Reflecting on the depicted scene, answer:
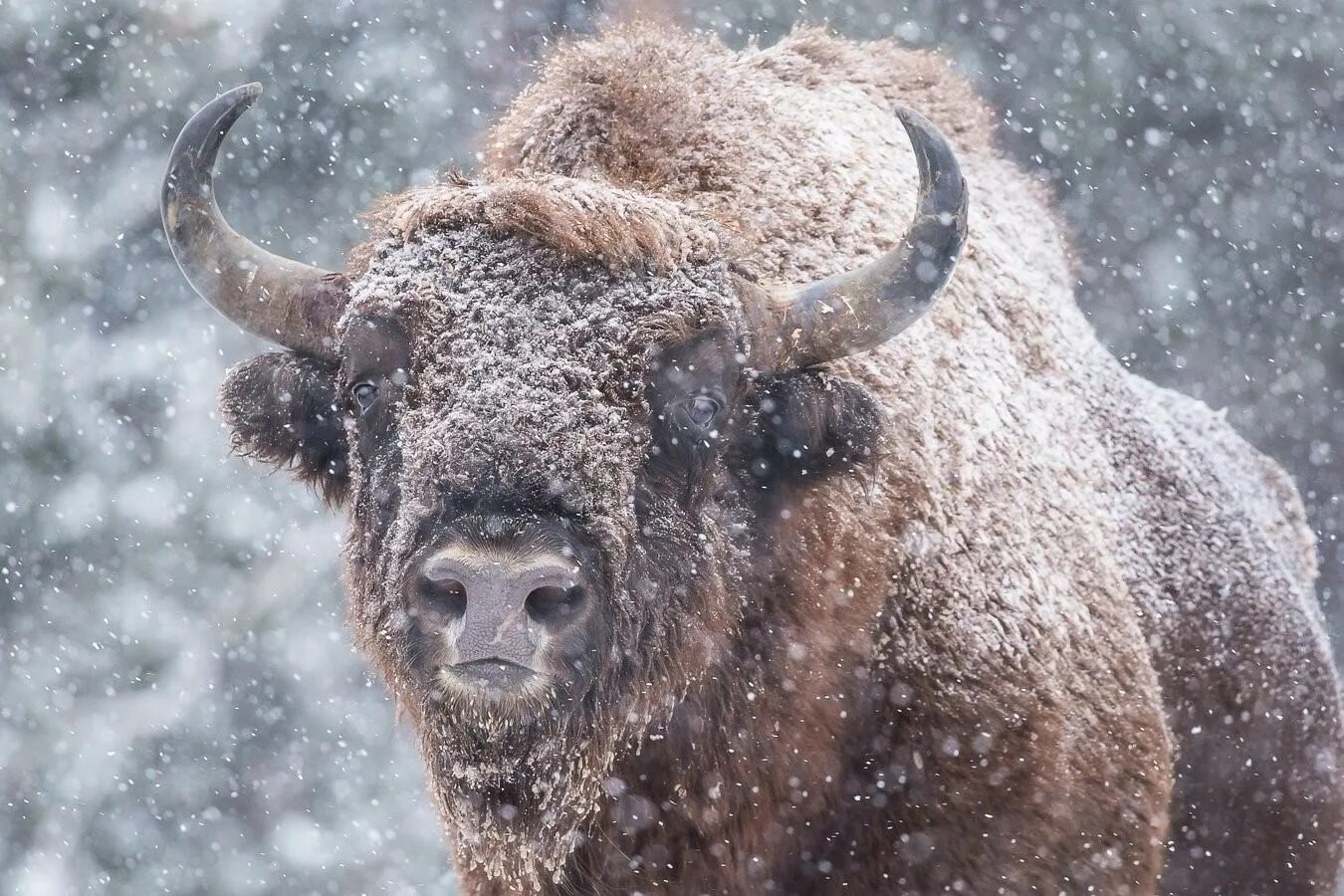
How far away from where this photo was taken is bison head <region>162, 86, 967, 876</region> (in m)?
2.71

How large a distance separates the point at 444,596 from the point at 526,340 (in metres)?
0.58

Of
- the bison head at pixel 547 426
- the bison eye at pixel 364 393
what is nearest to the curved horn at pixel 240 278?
the bison head at pixel 547 426

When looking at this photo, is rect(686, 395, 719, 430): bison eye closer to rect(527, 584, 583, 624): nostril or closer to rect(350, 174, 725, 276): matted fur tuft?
rect(350, 174, 725, 276): matted fur tuft

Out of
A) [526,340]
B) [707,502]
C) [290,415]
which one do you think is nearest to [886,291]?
[707,502]

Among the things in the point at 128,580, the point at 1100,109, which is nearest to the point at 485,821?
the point at 128,580

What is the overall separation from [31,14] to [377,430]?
8.36m

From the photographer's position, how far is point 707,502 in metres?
3.17

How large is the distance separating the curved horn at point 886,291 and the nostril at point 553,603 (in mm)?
822

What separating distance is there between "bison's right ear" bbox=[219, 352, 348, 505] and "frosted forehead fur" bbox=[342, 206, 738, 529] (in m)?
0.36

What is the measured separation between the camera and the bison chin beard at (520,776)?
117 inches

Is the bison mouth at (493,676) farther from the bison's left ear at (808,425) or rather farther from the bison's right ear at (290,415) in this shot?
the bison's right ear at (290,415)

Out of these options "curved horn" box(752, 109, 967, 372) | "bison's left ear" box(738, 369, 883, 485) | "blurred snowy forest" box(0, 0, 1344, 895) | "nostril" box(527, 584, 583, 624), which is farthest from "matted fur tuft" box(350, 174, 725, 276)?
"blurred snowy forest" box(0, 0, 1344, 895)

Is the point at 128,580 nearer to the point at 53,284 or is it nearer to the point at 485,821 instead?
the point at 53,284

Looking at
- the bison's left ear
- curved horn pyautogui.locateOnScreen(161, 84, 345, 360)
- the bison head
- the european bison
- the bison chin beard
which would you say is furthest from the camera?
curved horn pyautogui.locateOnScreen(161, 84, 345, 360)
